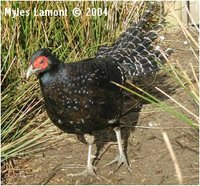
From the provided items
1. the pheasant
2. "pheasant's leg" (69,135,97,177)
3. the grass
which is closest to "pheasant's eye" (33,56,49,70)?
the pheasant

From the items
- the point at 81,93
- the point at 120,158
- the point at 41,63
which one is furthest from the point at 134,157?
the point at 41,63

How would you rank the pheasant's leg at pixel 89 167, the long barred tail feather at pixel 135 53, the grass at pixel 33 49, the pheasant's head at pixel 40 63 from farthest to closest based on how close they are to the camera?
the long barred tail feather at pixel 135 53
the grass at pixel 33 49
the pheasant's leg at pixel 89 167
the pheasant's head at pixel 40 63

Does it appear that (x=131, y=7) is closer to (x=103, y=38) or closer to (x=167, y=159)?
(x=103, y=38)

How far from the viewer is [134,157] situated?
13.8 feet

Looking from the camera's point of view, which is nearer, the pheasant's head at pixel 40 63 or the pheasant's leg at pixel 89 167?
the pheasant's head at pixel 40 63

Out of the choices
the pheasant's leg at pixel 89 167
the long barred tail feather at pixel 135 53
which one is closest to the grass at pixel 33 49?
the long barred tail feather at pixel 135 53

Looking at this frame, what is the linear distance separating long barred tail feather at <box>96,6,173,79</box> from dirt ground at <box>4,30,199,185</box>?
1.65 feet

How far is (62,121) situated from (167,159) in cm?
93

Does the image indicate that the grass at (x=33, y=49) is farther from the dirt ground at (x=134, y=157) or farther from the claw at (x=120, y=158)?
the claw at (x=120, y=158)

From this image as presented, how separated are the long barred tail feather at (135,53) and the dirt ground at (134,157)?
504mm

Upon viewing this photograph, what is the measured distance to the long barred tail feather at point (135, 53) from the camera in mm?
4543

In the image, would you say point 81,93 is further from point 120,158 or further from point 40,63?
point 120,158

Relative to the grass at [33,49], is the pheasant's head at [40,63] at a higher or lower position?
higher

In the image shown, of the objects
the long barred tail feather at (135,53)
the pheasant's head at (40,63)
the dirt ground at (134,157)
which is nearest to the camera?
the pheasant's head at (40,63)
